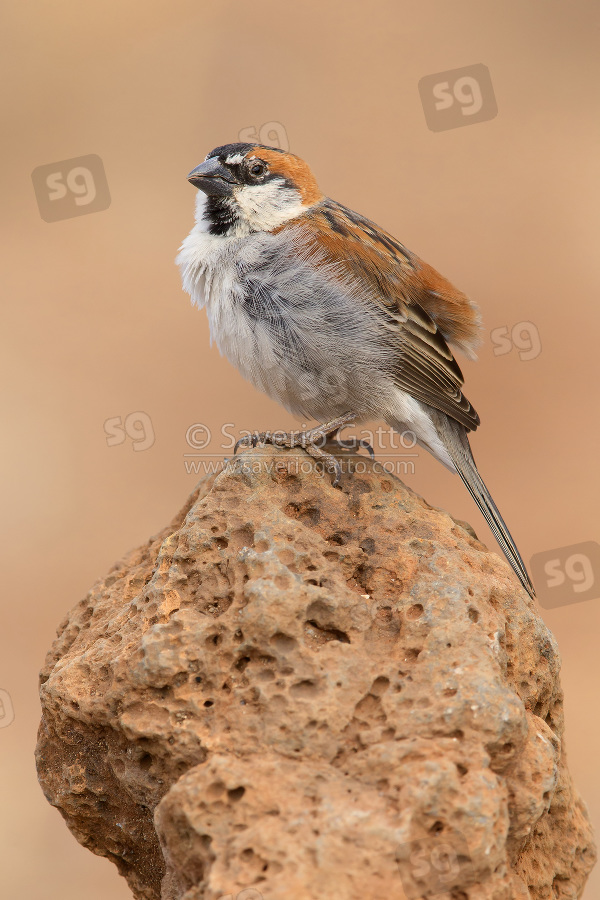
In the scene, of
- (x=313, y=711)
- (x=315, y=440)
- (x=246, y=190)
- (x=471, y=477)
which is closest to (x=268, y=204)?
(x=246, y=190)

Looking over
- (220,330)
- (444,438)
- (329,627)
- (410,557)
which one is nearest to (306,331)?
(220,330)

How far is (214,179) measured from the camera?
14.2ft

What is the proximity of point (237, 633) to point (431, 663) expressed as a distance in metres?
0.62

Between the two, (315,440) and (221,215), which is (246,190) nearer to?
(221,215)

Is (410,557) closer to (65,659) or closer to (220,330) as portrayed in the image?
(65,659)

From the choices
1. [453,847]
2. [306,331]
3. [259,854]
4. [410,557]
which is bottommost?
[453,847]

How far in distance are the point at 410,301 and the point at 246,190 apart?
0.99 meters

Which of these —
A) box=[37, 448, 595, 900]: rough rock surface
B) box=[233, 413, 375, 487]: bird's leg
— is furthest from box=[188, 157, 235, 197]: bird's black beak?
box=[37, 448, 595, 900]: rough rock surface

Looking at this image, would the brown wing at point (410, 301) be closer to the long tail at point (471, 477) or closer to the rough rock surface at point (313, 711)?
the long tail at point (471, 477)

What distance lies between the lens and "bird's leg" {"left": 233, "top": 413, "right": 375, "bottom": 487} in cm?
366

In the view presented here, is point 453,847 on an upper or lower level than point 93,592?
lower

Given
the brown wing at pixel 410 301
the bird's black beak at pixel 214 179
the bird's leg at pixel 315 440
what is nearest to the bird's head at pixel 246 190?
the bird's black beak at pixel 214 179

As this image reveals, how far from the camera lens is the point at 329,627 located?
2867mm

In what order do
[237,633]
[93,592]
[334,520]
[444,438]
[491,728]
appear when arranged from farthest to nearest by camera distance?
[444,438] → [93,592] → [334,520] → [237,633] → [491,728]
